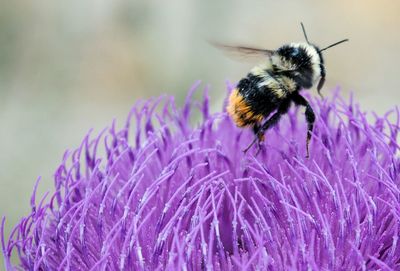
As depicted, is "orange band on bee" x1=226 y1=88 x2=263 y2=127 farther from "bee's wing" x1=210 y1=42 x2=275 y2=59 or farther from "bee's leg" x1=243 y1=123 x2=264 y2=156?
"bee's wing" x1=210 y1=42 x2=275 y2=59

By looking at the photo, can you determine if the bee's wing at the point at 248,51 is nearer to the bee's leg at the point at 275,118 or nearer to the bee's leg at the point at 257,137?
the bee's leg at the point at 275,118

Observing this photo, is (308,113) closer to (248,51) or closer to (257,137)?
(257,137)

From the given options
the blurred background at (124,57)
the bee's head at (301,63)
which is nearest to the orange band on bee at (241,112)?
the bee's head at (301,63)

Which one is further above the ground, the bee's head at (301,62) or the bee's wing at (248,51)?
the bee's wing at (248,51)

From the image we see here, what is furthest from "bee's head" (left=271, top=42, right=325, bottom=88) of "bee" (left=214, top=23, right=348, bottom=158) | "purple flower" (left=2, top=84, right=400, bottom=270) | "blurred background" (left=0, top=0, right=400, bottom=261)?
"blurred background" (left=0, top=0, right=400, bottom=261)

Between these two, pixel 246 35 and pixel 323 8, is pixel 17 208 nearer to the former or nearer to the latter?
pixel 246 35
